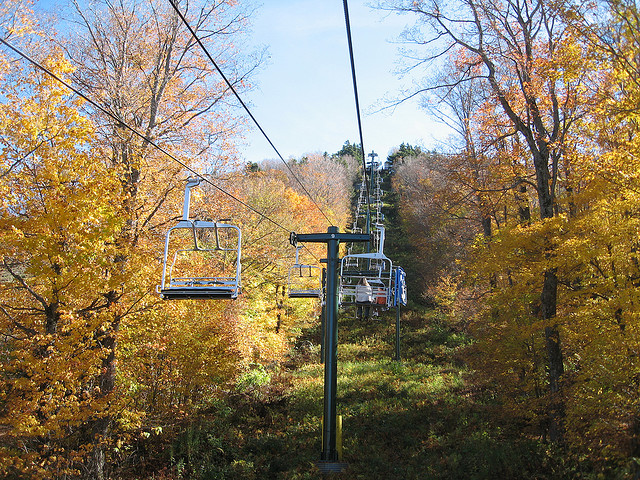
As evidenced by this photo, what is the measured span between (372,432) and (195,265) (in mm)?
9005

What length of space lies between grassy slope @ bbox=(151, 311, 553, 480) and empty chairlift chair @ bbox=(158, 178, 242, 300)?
20.2ft

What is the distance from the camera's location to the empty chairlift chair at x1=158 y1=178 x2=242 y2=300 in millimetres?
7855

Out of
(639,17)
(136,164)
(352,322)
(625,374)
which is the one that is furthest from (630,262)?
(352,322)

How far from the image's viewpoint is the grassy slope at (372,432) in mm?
13617

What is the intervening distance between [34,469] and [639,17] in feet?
49.3

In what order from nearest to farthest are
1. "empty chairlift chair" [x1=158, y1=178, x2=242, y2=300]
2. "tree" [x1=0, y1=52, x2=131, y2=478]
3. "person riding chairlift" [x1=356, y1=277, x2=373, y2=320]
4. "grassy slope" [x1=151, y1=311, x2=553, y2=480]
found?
"empty chairlift chair" [x1=158, y1=178, x2=242, y2=300] → "tree" [x1=0, y1=52, x2=131, y2=478] → "person riding chairlift" [x1=356, y1=277, x2=373, y2=320] → "grassy slope" [x1=151, y1=311, x2=553, y2=480]

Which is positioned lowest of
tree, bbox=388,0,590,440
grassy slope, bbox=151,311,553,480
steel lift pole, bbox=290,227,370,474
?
grassy slope, bbox=151,311,553,480

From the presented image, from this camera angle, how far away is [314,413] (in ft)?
64.9

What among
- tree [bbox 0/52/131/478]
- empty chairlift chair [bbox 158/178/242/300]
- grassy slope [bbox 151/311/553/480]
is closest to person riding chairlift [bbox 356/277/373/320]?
empty chairlift chair [bbox 158/178/242/300]

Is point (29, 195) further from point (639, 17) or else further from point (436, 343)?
point (436, 343)

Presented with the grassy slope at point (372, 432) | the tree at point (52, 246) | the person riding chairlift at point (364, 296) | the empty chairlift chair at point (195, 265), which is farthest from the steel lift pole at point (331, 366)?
the tree at point (52, 246)

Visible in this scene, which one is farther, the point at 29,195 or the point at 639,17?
the point at 29,195

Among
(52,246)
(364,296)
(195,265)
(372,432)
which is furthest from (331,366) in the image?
(372,432)

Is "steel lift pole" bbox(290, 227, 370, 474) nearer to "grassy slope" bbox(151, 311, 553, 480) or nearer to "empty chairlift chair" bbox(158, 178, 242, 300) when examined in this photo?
"empty chairlift chair" bbox(158, 178, 242, 300)
